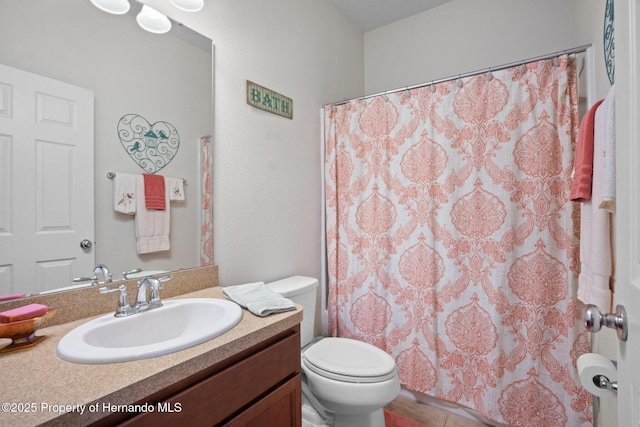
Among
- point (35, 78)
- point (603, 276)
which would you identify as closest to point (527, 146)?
point (603, 276)

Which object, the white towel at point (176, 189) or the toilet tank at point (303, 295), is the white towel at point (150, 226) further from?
the toilet tank at point (303, 295)

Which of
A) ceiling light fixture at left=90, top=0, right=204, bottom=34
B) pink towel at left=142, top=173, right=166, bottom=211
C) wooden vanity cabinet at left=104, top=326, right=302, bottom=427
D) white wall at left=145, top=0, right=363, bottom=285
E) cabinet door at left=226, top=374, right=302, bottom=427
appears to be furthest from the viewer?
white wall at left=145, top=0, right=363, bottom=285

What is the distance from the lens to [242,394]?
0.80m

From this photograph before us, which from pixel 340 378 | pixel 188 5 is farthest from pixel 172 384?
pixel 188 5

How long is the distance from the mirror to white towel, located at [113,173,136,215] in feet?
0.06

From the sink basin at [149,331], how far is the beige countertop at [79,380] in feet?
0.07

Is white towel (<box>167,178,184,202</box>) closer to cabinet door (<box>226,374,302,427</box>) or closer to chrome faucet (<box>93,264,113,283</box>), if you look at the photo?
chrome faucet (<box>93,264,113,283</box>)

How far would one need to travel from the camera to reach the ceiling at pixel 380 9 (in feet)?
7.07

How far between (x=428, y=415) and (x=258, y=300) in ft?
4.51

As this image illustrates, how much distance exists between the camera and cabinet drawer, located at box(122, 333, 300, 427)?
65 cm

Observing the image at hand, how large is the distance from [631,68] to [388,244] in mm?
1352

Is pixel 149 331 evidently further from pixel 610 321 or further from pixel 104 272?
pixel 610 321

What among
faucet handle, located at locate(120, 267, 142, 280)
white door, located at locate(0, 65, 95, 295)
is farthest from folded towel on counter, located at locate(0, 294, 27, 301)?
faucet handle, located at locate(120, 267, 142, 280)

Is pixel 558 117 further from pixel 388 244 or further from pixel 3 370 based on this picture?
pixel 3 370
